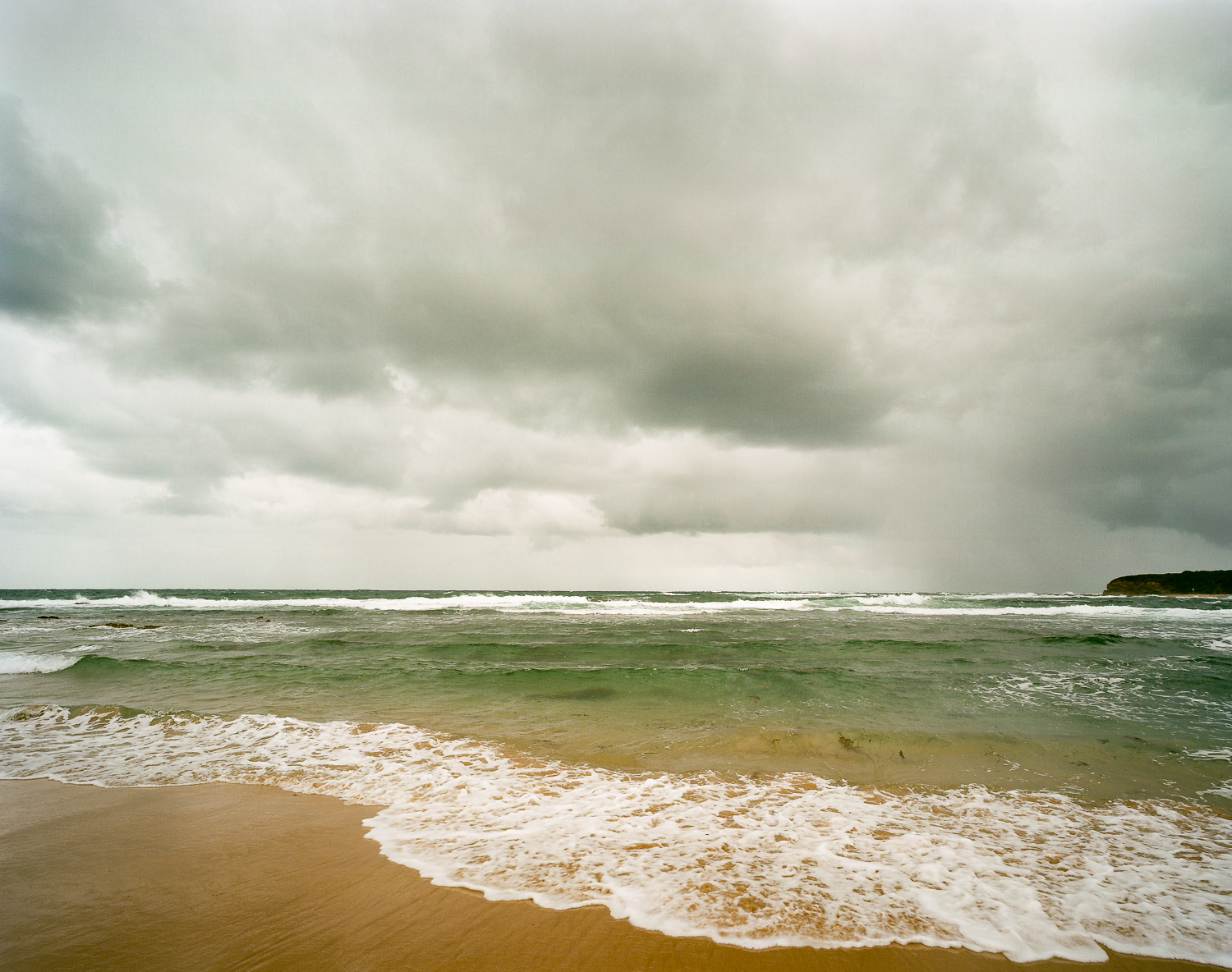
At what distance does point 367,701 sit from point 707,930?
9299mm

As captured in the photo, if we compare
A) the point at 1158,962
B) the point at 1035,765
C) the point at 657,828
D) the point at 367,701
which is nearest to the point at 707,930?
the point at 657,828

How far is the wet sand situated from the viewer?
10.6 feet

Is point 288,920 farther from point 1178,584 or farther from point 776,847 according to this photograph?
point 1178,584

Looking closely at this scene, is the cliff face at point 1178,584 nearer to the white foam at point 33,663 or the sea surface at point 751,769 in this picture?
the sea surface at point 751,769

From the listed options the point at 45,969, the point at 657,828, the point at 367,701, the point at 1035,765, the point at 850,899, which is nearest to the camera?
the point at 45,969

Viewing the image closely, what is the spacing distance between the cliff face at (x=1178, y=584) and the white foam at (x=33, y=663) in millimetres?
104549

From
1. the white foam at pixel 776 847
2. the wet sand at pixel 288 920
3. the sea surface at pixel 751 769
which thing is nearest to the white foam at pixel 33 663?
the sea surface at pixel 751 769

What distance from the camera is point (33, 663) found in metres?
15.6

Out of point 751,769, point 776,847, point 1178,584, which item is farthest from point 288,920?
point 1178,584

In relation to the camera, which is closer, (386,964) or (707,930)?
(386,964)

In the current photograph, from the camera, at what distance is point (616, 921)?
3625 mm

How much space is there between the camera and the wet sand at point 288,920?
10.6ft

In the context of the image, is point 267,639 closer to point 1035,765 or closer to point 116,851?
point 116,851

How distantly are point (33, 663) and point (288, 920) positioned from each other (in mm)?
18654
